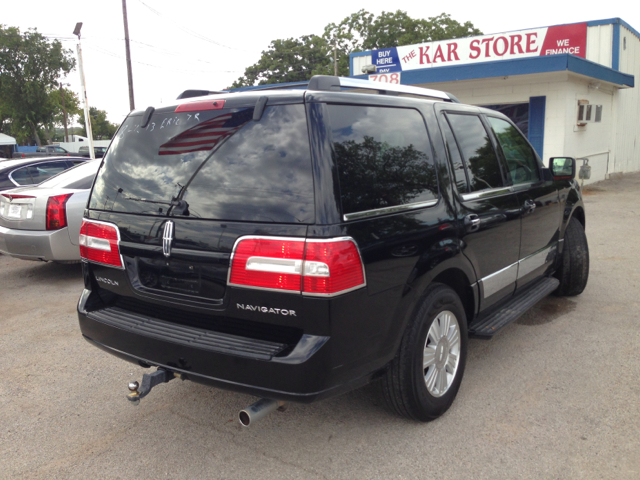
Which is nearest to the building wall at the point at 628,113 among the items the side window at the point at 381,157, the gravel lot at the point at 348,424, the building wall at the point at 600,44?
the building wall at the point at 600,44

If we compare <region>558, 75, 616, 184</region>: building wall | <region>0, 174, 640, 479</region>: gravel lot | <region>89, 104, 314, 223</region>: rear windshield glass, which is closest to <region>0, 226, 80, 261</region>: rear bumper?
<region>0, 174, 640, 479</region>: gravel lot

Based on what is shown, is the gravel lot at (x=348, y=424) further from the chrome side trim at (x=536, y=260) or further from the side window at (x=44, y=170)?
the side window at (x=44, y=170)

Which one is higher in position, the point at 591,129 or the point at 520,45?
the point at 520,45

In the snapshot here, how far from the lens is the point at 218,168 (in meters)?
2.69

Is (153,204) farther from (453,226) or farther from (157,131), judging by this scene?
(453,226)

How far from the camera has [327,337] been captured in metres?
2.43

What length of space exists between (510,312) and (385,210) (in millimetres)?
1777

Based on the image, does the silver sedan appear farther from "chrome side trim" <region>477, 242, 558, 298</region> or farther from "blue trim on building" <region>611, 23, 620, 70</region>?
"blue trim on building" <region>611, 23, 620, 70</region>

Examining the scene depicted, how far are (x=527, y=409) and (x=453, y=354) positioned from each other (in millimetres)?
572

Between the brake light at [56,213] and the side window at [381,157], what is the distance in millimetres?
4885

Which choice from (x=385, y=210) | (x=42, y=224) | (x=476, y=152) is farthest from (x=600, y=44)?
(x=385, y=210)

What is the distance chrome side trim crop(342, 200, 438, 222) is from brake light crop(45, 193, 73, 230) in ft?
16.4

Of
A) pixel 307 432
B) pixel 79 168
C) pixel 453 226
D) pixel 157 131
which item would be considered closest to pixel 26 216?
pixel 79 168

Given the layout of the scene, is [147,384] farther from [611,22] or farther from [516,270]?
[611,22]
